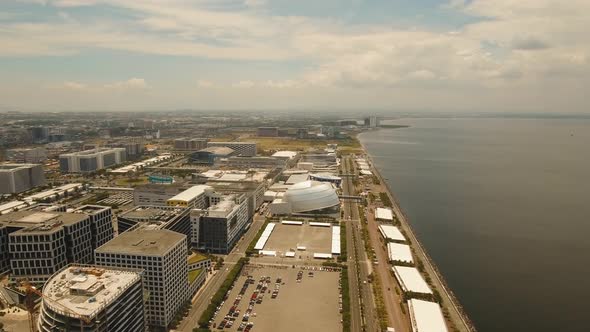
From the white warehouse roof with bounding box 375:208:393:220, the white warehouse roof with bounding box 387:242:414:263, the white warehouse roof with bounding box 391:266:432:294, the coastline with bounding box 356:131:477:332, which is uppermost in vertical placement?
the white warehouse roof with bounding box 375:208:393:220

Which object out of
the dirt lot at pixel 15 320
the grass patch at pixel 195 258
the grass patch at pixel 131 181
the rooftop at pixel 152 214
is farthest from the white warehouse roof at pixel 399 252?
the grass patch at pixel 131 181

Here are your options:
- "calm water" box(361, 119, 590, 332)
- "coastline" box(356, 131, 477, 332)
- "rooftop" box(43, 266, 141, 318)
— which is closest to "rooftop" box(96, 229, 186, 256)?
"rooftop" box(43, 266, 141, 318)

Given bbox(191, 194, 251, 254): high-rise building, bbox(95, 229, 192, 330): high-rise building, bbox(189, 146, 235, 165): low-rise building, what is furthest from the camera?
bbox(189, 146, 235, 165): low-rise building

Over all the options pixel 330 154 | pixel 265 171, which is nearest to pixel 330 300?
pixel 265 171

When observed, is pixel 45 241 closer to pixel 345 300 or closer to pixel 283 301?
pixel 283 301

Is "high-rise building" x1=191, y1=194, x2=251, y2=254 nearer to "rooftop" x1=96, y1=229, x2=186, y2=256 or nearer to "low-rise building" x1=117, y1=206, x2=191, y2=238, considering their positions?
"low-rise building" x1=117, y1=206, x2=191, y2=238

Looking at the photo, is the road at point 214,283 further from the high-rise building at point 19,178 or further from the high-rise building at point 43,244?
the high-rise building at point 19,178

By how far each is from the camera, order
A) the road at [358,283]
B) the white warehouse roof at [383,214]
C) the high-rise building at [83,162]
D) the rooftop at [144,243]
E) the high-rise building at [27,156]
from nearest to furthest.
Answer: the rooftop at [144,243]
the road at [358,283]
the white warehouse roof at [383,214]
the high-rise building at [83,162]
the high-rise building at [27,156]
